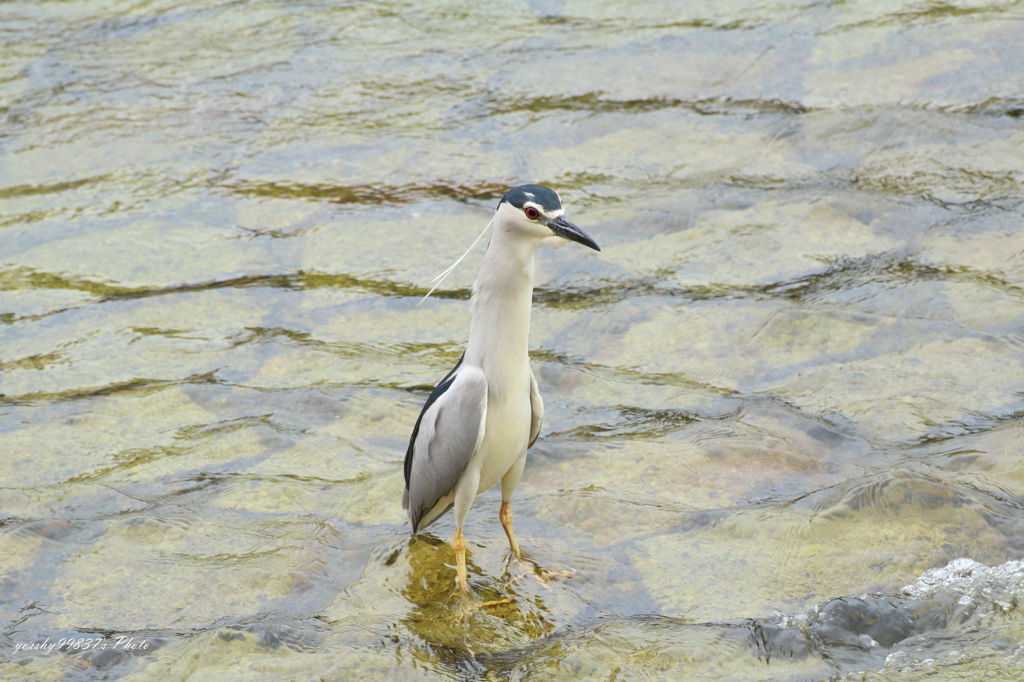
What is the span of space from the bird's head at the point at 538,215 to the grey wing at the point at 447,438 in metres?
0.58

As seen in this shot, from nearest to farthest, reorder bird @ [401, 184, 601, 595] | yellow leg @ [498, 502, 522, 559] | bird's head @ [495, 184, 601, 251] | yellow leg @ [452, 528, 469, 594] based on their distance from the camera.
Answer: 1. bird's head @ [495, 184, 601, 251]
2. bird @ [401, 184, 601, 595]
3. yellow leg @ [452, 528, 469, 594]
4. yellow leg @ [498, 502, 522, 559]

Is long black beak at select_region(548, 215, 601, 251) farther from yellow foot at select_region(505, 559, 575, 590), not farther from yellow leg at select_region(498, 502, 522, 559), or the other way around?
yellow foot at select_region(505, 559, 575, 590)

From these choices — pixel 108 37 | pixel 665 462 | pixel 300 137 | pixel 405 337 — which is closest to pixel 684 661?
pixel 665 462

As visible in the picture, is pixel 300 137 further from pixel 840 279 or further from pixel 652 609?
pixel 652 609

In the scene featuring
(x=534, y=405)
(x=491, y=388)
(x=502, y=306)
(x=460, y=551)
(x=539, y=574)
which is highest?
(x=502, y=306)

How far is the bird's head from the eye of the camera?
3764 millimetres

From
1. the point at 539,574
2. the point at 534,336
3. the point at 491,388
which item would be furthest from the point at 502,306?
the point at 534,336

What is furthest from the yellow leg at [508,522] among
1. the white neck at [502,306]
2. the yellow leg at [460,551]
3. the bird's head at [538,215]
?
the bird's head at [538,215]

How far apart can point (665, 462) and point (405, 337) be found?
1.83m

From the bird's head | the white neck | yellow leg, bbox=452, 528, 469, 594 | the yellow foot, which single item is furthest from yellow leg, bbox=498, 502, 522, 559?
the bird's head

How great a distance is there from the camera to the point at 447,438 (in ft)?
13.0

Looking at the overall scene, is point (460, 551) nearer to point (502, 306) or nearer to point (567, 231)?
point (502, 306)

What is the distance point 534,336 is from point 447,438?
77.5 inches

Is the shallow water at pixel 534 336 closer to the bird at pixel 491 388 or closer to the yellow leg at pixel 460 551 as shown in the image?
the yellow leg at pixel 460 551
